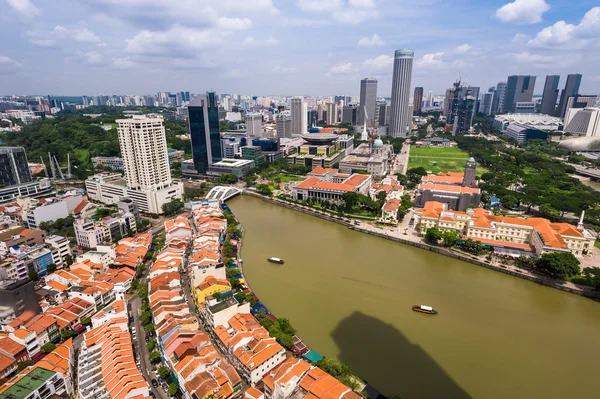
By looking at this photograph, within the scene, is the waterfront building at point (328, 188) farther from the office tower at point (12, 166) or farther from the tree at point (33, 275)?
the office tower at point (12, 166)

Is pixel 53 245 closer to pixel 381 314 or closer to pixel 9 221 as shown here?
pixel 9 221

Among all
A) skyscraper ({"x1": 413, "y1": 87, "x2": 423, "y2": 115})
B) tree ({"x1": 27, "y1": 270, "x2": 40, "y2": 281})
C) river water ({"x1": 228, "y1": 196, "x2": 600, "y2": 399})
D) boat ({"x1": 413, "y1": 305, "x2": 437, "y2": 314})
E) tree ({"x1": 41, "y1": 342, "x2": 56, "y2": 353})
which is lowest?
river water ({"x1": 228, "y1": 196, "x2": 600, "y2": 399})

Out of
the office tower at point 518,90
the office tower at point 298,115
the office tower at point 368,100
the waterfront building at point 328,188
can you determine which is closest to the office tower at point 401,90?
the office tower at point 368,100

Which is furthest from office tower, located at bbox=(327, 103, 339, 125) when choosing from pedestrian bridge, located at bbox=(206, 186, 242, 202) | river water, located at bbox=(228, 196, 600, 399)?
river water, located at bbox=(228, 196, 600, 399)

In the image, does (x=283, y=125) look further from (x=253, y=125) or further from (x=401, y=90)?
(x=401, y=90)

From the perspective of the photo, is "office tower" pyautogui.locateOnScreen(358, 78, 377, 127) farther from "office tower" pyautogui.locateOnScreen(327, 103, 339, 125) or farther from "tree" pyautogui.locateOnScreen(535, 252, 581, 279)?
"tree" pyautogui.locateOnScreen(535, 252, 581, 279)
